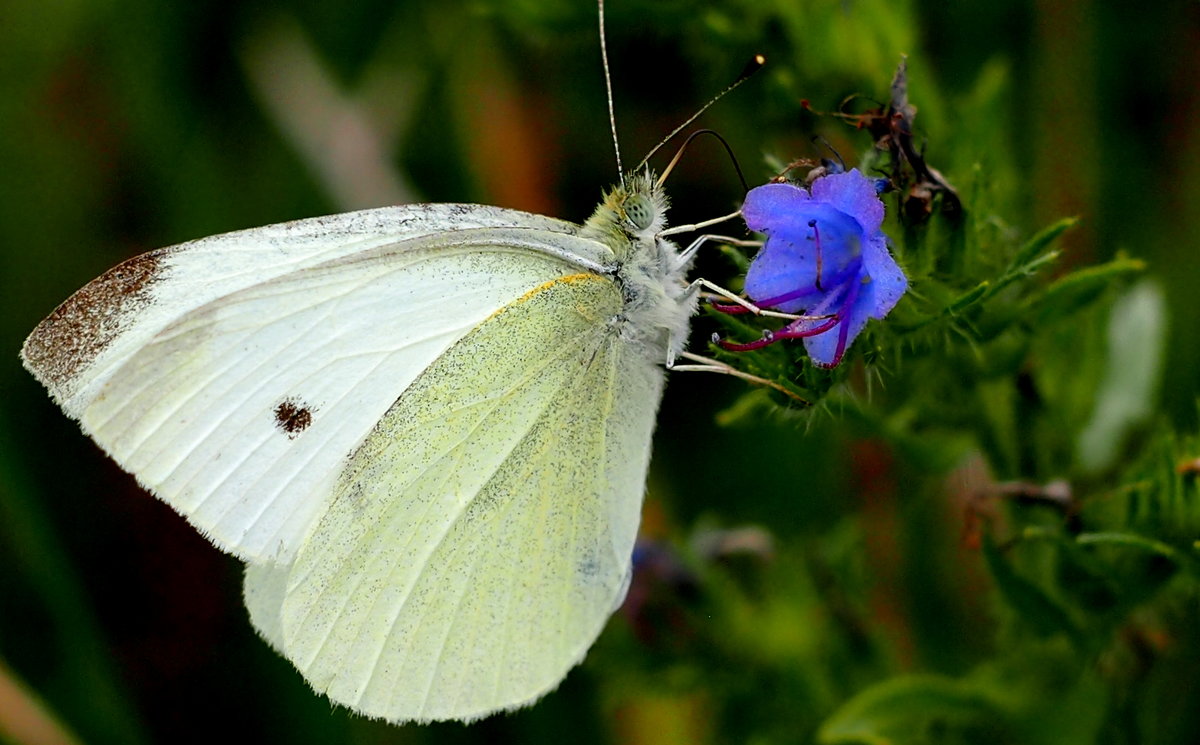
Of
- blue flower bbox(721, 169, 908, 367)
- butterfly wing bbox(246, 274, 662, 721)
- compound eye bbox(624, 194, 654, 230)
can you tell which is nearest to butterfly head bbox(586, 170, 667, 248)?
compound eye bbox(624, 194, 654, 230)

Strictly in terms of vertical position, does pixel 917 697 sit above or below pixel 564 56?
below

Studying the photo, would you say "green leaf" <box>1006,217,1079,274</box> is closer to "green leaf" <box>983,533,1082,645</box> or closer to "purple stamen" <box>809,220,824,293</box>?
"purple stamen" <box>809,220,824,293</box>

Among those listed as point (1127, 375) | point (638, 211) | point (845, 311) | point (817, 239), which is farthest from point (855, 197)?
point (1127, 375)

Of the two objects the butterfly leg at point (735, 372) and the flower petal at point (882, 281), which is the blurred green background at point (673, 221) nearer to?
the butterfly leg at point (735, 372)

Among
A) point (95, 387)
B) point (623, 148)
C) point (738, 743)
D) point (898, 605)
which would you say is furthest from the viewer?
point (623, 148)

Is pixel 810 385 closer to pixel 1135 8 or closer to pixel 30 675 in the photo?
pixel 1135 8

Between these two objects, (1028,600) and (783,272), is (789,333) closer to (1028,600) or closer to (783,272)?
(783,272)

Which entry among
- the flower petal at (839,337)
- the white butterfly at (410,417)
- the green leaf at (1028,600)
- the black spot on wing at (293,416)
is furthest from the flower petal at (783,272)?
the black spot on wing at (293,416)

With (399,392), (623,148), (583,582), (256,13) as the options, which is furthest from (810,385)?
(256,13)
